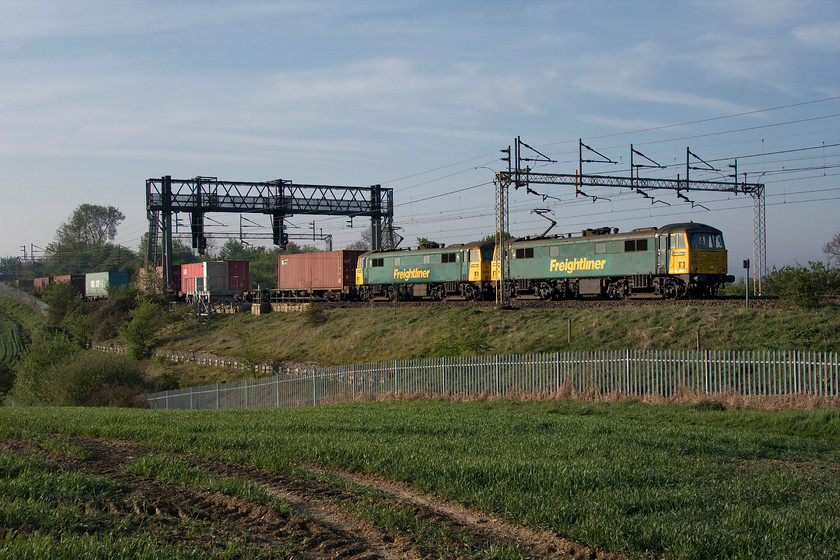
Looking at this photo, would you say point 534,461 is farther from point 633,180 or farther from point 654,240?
point 633,180

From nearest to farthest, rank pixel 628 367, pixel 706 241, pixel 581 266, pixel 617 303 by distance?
pixel 628 367
pixel 617 303
pixel 706 241
pixel 581 266

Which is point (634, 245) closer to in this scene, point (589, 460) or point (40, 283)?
point (589, 460)

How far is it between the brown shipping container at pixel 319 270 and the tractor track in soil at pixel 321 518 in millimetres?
42216

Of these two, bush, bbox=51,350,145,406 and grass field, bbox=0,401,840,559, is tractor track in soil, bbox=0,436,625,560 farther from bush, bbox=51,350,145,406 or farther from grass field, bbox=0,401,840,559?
bush, bbox=51,350,145,406

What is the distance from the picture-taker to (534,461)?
9672 millimetres

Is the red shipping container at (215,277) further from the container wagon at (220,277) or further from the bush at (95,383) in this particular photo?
the bush at (95,383)

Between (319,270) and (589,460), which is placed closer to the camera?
(589,460)

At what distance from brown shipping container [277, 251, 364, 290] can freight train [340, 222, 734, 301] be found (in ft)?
20.5

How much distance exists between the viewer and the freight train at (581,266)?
102 feet

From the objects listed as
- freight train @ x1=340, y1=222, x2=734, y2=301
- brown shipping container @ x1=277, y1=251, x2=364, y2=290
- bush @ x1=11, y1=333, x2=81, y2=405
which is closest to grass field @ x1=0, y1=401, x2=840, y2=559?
freight train @ x1=340, y1=222, x2=734, y2=301

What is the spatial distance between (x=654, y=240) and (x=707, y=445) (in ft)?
70.9

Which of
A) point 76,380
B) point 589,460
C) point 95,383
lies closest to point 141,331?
point 95,383

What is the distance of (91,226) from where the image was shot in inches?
5866

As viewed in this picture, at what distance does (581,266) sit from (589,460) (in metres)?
25.6
